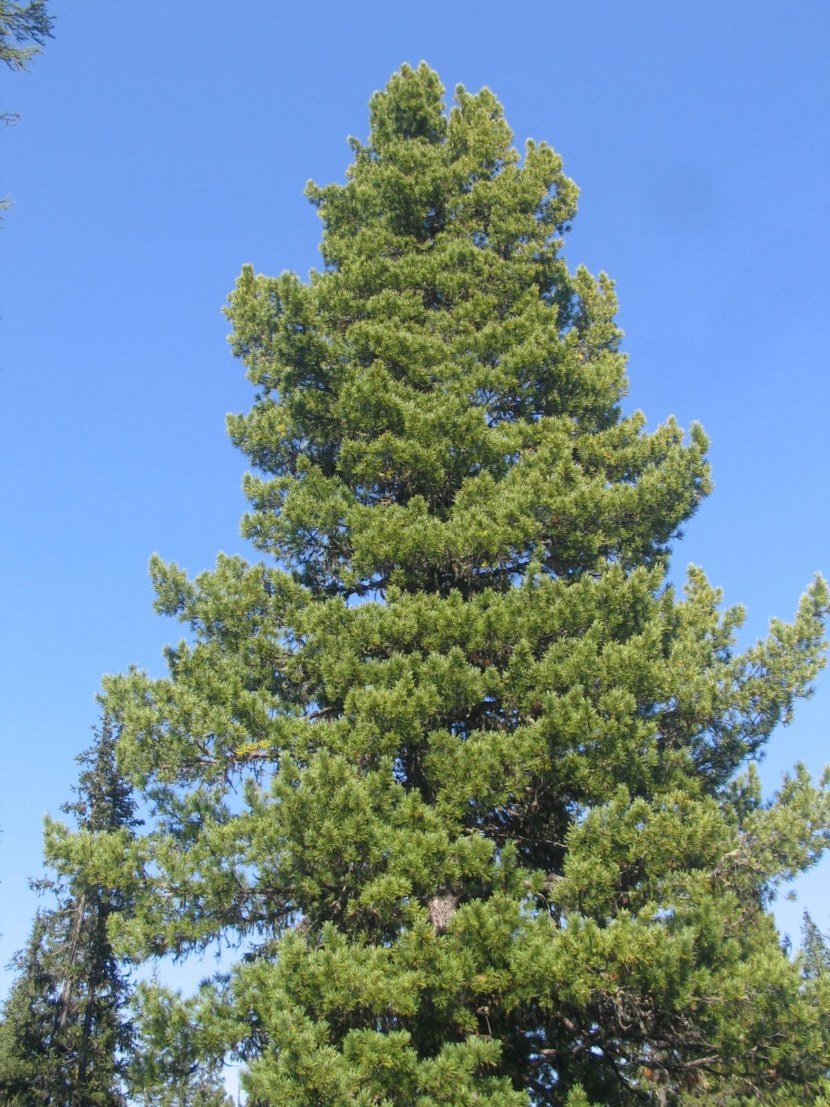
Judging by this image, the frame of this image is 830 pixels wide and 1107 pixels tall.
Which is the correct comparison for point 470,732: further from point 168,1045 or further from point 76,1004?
point 76,1004

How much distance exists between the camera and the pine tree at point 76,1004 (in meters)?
19.5

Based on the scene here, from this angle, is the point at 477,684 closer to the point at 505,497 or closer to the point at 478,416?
the point at 505,497

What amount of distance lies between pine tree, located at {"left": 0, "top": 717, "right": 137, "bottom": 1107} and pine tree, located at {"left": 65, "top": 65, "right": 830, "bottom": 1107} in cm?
1304

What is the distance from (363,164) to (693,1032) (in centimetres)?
1354

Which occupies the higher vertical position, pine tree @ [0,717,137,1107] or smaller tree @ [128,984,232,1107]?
pine tree @ [0,717,137,1107]

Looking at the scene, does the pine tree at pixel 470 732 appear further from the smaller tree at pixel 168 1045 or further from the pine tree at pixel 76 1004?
the pine tree at pixel 76 1004

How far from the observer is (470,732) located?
26.2 feet

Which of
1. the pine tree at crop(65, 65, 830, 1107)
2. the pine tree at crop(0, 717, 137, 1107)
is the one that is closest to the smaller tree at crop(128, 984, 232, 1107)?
the pine tree at crop(65, 65, 830, 1107)

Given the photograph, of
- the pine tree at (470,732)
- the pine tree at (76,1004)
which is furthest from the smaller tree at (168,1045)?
the pine tree at (76,1004)

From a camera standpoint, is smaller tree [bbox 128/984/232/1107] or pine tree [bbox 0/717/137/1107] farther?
pine tree [bbox 0/717/137/1107]

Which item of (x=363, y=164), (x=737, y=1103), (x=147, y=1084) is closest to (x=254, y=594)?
(x=147, y=1084)

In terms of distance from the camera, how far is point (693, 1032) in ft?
20.7

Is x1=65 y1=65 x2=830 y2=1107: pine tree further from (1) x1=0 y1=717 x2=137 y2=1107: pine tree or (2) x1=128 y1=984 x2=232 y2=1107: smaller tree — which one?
(1) x1=0 y1=717 x2=137 y2=1107: pine tree

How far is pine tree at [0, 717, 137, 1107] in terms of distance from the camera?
19531 millimetres
